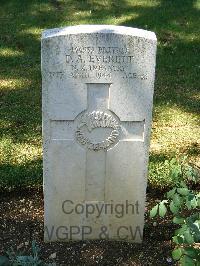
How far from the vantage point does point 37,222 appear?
375cm

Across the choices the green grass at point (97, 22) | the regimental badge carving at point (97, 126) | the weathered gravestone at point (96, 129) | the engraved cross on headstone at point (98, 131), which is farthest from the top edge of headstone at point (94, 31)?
the green grass at point (97, 22)

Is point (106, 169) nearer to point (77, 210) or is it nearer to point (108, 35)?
point (77, 210)

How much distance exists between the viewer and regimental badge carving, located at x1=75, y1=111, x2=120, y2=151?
3.16 meters

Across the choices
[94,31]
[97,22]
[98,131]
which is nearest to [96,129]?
[98,131]

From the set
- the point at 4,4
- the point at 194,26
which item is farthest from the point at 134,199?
the point at 4,4

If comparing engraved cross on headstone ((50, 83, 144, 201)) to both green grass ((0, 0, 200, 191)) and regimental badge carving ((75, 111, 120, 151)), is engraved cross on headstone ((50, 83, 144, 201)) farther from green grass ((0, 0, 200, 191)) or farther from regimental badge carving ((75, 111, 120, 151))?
green grass ((0, 0, 200, 191))

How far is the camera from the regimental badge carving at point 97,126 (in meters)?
3.16

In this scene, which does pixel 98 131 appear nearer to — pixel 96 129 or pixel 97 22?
pixel 96 129

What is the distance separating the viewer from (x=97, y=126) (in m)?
3.21

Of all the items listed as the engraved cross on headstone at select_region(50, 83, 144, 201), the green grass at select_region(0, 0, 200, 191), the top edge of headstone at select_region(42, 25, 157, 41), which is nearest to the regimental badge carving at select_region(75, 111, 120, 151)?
the engraved cross on headstone at select_region(50, 83, 144, 201)

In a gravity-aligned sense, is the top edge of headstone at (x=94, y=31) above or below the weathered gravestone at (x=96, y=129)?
above

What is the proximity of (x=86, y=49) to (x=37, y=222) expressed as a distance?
1457mm

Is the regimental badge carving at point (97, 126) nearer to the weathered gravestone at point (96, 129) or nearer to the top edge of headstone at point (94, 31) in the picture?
the weathered gravestone at point (96, 129)

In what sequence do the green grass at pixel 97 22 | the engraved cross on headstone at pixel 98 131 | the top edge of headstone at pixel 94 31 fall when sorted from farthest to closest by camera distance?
the green grass at pixel 97 22
the engraved cross on headstone at pixel 98 131
the top edge of headstone at pixel 94 31
